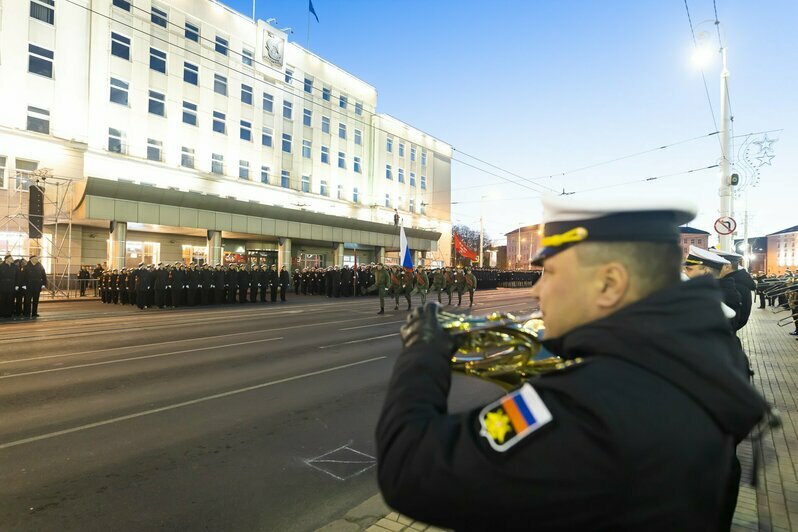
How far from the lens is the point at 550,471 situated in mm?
955

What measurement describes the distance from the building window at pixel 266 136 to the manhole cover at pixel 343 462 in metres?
35.9

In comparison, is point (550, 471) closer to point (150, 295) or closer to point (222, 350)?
point (222, 350)

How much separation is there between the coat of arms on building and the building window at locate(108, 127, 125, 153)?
529 inches

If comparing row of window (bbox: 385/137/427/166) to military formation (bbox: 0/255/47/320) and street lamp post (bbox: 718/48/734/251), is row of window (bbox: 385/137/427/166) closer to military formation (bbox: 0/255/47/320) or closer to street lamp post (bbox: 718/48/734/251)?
military formation (bbox: 0/255/47/320)

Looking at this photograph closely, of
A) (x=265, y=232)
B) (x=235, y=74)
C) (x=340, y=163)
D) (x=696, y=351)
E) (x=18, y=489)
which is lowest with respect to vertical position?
(x=18, y=489)

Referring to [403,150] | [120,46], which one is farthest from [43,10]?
[403,150]

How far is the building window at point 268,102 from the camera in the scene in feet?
121

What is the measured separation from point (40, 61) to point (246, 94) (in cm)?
1339

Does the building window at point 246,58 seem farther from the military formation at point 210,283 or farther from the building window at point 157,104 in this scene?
the military formation at point 210,283

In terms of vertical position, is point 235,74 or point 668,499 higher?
point 235,74

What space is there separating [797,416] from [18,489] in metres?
8.61

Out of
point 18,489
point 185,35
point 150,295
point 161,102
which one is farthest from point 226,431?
point 185,35

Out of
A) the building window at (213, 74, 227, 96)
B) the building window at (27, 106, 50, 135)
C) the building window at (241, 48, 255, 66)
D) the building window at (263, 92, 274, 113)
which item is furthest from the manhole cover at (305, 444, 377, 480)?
the building window at (241, 48, 255, 66)

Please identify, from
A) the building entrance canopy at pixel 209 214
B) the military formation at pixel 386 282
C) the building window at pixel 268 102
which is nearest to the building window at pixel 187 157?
the building entrance canopy at pixel 209 214
